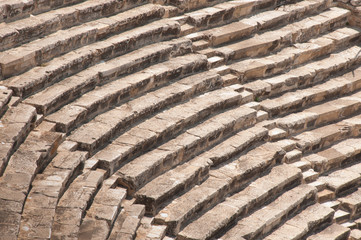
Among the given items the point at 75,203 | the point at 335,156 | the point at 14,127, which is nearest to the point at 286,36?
the point at 335,156

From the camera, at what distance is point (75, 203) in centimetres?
812

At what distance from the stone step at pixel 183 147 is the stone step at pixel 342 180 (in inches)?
66.6

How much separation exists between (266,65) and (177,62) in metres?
1.99

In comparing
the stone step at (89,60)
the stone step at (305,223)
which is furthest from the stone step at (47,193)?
the stone step at (305,223)

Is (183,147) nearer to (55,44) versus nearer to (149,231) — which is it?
(149,231)

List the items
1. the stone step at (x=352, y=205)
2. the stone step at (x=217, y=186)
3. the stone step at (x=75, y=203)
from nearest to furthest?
the stone step at (x=75, y=203)
the stone step at (x=217, y=186)
the stone step at (x=352, y=205)

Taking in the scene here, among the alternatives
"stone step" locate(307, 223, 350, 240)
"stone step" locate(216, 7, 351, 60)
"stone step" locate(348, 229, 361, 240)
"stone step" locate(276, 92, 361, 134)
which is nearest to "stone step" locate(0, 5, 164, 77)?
"stone step" locate(216, 7, 351, 60)

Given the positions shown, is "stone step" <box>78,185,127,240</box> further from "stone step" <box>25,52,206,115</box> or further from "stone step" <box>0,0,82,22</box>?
"stone step" <box>0,0,82,22</box>

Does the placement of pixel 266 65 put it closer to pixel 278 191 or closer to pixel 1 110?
pixel 278 191

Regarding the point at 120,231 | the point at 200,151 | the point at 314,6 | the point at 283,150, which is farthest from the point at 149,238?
the point at 314,6

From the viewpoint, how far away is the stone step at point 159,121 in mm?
9461

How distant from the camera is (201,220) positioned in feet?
31.0

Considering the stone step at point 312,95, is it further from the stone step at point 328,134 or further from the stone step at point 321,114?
the stone step at point 328,134

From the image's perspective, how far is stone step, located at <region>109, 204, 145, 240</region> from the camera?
325 inches
